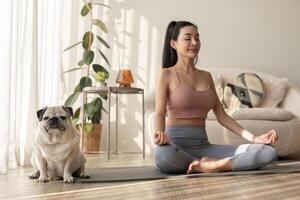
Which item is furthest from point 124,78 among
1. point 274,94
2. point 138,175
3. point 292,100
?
point 138,175

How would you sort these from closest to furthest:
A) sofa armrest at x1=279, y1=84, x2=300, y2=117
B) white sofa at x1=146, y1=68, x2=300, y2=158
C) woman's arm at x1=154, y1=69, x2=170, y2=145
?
woman's arm at x1=154, y1=69, x2=170, y2=145 → white sofa at x1=146, y1=68, x2=300, y2=158 → sofa armrest at x1=279, y1=84, x2=300, y2=117

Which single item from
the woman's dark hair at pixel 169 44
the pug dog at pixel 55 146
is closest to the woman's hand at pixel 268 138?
the woman's dark hair at pixel 169 44

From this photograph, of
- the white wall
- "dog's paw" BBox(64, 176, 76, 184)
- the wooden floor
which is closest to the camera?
the wooden floor

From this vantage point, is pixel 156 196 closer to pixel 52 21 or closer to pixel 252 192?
pixel 252 192

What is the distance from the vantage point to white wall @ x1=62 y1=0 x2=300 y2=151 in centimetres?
457

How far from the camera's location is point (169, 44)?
2.58m

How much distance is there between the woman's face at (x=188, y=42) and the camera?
8.01 feet

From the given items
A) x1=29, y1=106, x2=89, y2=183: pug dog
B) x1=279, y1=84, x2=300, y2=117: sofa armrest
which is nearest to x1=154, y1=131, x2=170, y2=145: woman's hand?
x1=29, y1=106, x2=89, y2=183: pug dog

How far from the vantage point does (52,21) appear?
12.8ft

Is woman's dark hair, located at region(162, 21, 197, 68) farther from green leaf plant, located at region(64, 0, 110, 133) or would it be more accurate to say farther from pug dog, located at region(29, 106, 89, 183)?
green leaf plant, located at region(64, 0, 110, 133)

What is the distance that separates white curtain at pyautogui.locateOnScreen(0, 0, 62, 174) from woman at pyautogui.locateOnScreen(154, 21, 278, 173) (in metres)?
0.82

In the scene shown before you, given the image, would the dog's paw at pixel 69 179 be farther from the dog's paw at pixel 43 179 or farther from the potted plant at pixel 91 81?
the potted plant at pixel 91 81

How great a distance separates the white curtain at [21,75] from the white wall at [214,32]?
3.19 ft

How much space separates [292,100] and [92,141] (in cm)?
179
